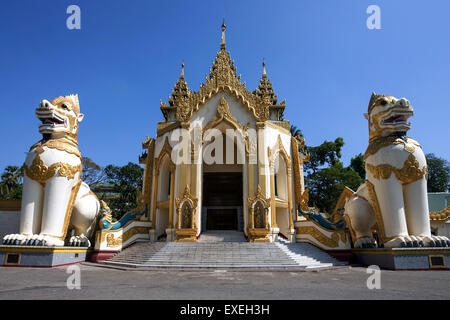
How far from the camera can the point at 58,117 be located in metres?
9.90

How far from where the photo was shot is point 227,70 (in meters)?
14.5

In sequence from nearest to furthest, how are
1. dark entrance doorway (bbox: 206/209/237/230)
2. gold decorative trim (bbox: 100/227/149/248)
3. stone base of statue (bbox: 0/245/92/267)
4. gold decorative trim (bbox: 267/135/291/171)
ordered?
1. stone base of statue (bbox: 0/245/92/267)
2. gold decorative trim (bbox: 100/227/149/248)
3. gold decorative trim (bbox: 267/135/291/171)
4. dark entrance doorway (bbox: 206/209/237/230)

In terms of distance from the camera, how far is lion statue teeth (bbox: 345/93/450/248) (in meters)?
9.05

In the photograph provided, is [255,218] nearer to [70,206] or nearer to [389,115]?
[389,115]

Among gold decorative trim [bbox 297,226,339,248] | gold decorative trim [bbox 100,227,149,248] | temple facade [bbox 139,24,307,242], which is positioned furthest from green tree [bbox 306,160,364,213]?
gold decorative trim [bbox 100,227,149,248]

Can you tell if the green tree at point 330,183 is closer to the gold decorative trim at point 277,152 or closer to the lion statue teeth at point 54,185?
the gold decorative trim at point 277,152

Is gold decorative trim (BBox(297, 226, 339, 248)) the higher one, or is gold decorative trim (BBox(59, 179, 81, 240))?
gold decorative trim (BBox(59, 179, 81, 240))

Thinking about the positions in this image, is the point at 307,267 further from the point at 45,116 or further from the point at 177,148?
the point at 45,116

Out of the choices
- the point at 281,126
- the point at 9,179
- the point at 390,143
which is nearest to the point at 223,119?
the point at 281,126

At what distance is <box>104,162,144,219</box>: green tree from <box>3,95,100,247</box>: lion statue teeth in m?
19.3

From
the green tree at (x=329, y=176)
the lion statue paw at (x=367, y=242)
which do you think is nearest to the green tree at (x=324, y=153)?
the green tree at (x=329, y=176)

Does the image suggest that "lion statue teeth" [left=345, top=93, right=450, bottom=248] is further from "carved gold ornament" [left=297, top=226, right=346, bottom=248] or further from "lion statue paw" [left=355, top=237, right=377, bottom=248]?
"carved gold ornament" [left=297, top=226, right=346, bottom=248]
